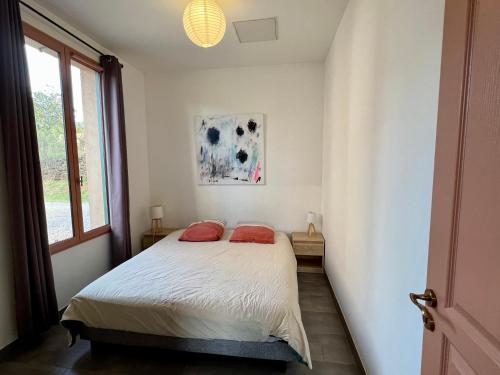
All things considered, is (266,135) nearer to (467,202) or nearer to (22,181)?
(22,181)

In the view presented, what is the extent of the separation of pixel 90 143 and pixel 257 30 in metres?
2.20

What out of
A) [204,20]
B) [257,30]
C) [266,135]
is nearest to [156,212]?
[266,135]

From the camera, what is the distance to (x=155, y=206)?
355 centimetres

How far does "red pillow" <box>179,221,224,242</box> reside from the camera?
3000 millimetres

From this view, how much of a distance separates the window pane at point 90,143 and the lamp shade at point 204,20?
148 cm

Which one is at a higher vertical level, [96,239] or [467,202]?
[467,202]

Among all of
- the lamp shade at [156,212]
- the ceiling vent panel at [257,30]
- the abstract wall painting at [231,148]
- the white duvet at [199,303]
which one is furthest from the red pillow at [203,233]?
the ceiling vent panel at [257,30]

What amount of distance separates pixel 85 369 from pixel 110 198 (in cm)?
173

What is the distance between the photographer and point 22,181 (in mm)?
1801

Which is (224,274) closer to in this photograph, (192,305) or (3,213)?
(192,305)

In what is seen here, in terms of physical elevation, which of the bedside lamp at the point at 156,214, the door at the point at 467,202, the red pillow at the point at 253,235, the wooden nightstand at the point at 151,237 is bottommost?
the wooden nightstand at the point at 151,237

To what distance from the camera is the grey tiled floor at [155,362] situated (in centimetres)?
168

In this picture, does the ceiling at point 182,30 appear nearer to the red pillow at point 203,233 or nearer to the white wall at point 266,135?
the white wall at point 266,135

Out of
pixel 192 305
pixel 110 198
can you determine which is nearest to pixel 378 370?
pixel 192 305
